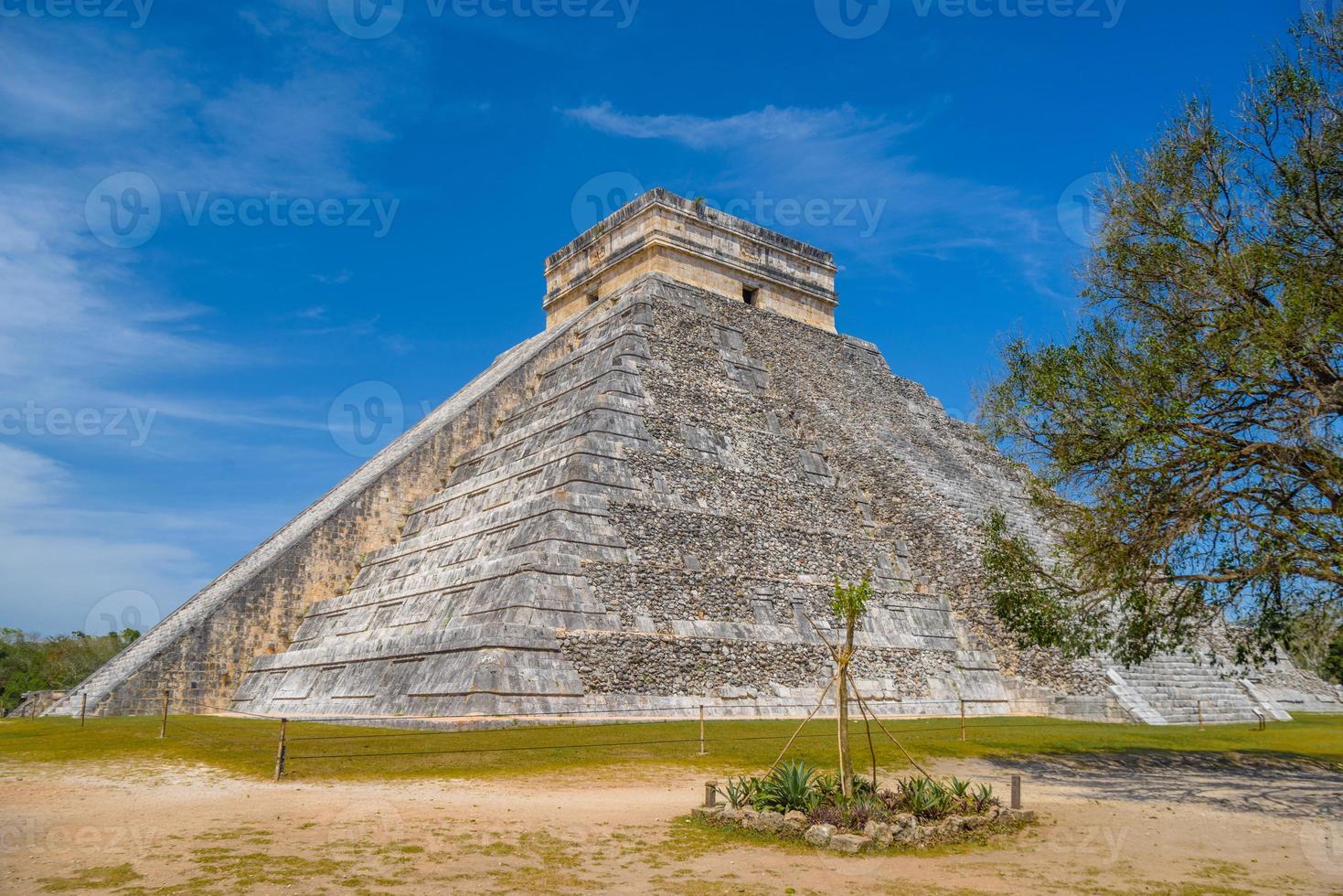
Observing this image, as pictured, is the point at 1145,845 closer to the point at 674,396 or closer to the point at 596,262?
the point at 674,396

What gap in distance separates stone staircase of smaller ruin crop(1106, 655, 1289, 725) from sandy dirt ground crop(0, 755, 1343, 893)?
6.96 metres

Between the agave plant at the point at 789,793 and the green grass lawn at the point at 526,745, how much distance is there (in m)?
2.64

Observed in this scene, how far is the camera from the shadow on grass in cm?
989

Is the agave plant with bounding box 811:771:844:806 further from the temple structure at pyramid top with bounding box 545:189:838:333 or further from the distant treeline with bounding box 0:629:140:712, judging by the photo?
the distant treeline with bounding box 0:629:140:712

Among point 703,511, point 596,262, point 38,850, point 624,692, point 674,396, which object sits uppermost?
point 596,262

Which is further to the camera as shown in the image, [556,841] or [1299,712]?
[1299,712]

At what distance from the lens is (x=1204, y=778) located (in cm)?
1148

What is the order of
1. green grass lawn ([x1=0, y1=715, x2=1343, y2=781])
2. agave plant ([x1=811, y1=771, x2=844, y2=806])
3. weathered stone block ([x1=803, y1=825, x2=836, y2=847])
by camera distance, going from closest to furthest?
weathered stone block ([x1=803, y1=825, x2=836, y2=847]) < agave plant ([x1=811, y1=771, x2=844, y2=806]) < green grass lawn ([x1=0, y1=715, x2=1343, y2=781])

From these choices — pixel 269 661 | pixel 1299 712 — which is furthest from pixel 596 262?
pixel 1299 712

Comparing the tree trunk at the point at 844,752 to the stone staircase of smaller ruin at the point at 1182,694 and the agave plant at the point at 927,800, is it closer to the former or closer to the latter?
the agave plant at the point at 927,800

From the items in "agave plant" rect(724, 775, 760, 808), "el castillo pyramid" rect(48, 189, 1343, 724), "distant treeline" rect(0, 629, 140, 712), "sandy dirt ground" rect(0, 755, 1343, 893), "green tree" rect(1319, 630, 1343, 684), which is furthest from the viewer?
"distant treeline" rect(0, 629, 140, 712)

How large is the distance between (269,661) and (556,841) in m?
11.1

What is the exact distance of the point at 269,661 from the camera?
16.8 metres

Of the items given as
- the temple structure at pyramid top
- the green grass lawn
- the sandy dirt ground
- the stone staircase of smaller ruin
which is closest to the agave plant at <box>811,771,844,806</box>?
the sandy dirt ground
